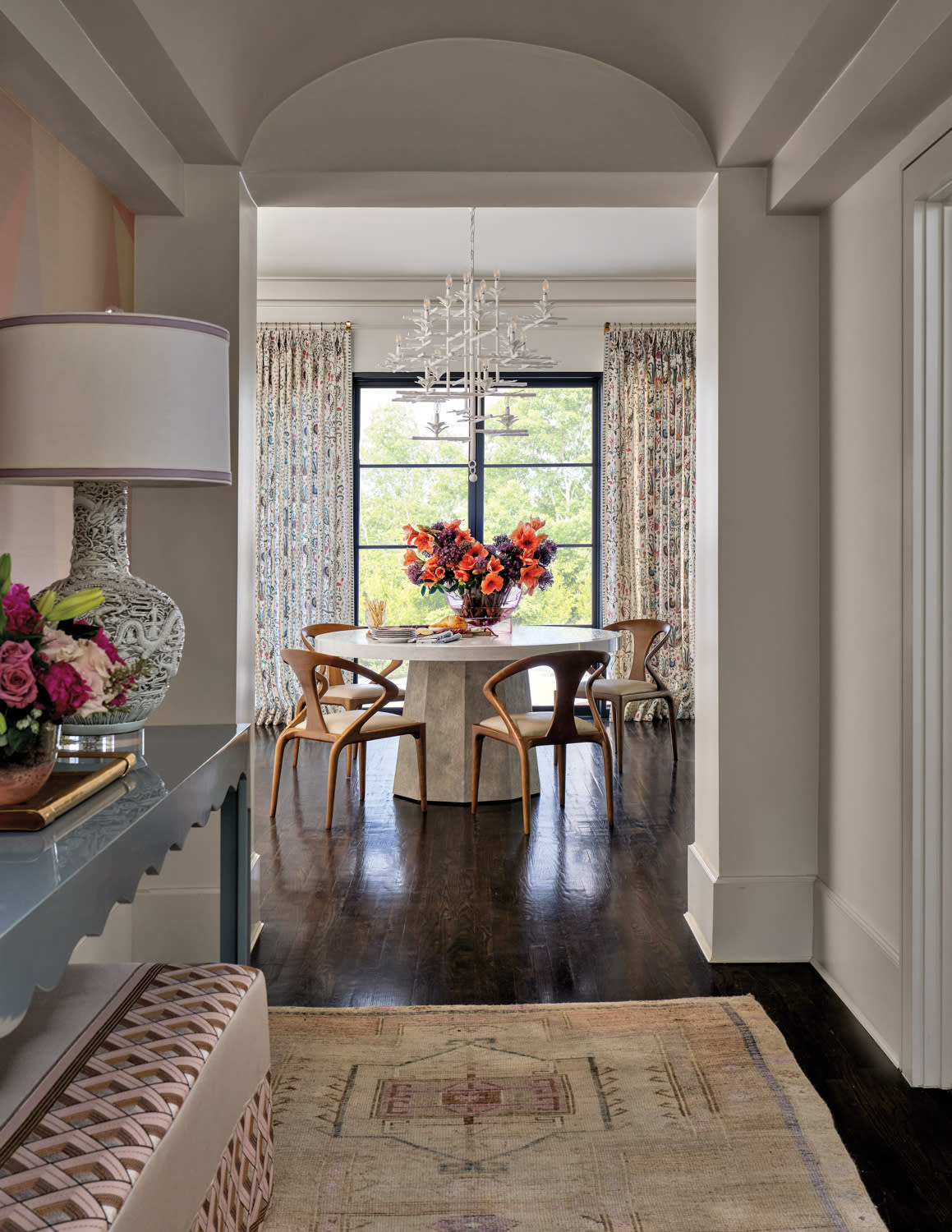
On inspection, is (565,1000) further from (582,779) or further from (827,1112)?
(582,779)

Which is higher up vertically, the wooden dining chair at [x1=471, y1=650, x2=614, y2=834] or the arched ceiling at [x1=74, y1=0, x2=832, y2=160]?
Answer: the arched ceiling at [x1=74, y1=0, x2=832, y2=160]

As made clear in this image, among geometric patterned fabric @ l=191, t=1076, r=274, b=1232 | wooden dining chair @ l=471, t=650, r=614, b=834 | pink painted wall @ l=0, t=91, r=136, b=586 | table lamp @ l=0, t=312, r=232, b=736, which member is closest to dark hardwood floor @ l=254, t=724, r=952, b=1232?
wooden dining chair @ l=471, t=650, r=614, b=834

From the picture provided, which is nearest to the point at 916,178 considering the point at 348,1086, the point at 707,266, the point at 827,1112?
the point at 707,266

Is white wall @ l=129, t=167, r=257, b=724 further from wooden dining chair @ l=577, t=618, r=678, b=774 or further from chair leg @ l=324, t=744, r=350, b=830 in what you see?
wooden dining chair @ l=577, t=618, r=678, b=774

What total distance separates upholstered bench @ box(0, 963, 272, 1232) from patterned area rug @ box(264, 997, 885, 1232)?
0.29m

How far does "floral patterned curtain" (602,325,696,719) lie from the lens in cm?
751

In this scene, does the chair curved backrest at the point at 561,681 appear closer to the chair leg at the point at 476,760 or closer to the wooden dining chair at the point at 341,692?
the chair leg at the point at 476,760

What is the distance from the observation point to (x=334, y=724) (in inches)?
181

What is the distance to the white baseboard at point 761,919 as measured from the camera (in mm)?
3029

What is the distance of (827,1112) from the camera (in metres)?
2.17

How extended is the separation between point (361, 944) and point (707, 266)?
2468 mm

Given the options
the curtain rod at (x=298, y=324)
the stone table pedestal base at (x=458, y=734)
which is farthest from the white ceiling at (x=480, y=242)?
the stone table pedestal base at (x=458, y=734)

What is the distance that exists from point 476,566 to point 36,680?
3852 mm

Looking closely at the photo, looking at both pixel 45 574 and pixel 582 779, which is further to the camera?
pixel 582 779
